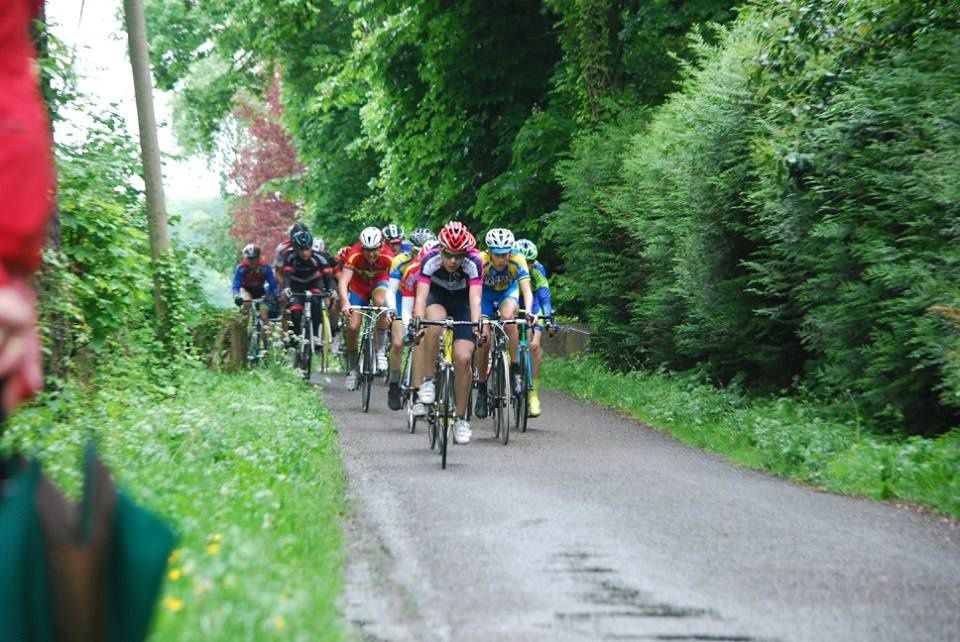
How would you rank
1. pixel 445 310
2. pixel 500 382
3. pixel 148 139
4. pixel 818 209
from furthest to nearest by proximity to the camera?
pixel 148 139 < pixel 500 382 < pixel 445 310 < pixel 818 209

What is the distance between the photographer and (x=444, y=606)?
6523mm

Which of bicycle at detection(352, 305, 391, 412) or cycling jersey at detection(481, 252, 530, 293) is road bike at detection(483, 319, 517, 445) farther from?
bicycle at detection(352, 305, 391, 412)

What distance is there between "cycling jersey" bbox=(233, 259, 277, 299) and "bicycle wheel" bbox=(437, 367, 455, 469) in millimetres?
10350

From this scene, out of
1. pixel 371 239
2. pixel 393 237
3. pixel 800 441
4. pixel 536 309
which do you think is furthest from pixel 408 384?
pixel 393 237

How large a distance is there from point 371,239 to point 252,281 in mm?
4996

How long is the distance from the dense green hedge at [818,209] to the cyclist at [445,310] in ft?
10.3

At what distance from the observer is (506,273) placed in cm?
1530

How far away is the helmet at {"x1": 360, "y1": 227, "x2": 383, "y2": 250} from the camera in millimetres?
18531

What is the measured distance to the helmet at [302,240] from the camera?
20442mm

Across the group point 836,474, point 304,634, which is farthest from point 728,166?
point 304,634

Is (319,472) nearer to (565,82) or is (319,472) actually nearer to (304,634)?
(304,634)

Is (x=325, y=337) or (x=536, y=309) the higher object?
(x=536, y=309)

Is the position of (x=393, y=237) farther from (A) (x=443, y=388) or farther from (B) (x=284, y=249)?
(A) (x=443, y=388)

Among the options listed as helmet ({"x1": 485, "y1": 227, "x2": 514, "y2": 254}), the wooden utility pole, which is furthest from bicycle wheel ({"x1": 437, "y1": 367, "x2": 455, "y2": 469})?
the wooden utility pole
